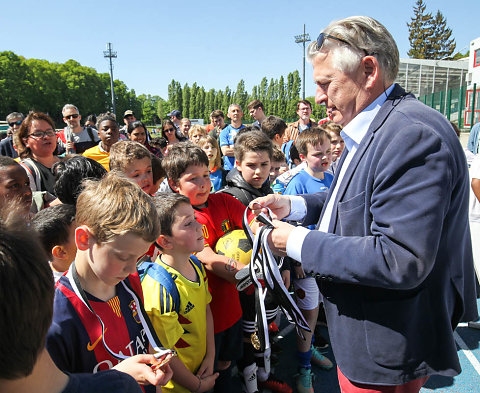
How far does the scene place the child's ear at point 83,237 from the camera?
5.23 ft

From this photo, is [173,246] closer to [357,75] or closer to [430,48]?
[357,75]

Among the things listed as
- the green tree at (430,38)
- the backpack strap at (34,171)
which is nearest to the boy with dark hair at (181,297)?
the backpack strap at (34,171)

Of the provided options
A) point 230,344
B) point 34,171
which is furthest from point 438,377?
point 34,171

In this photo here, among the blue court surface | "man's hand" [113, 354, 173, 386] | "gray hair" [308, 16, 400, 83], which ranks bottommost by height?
the blue court surface

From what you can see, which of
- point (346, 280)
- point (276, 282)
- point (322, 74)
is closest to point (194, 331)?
point (276, 282)

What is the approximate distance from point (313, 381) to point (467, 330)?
2.05 m

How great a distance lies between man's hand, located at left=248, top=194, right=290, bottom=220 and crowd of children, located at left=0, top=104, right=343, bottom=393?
0.78 ft

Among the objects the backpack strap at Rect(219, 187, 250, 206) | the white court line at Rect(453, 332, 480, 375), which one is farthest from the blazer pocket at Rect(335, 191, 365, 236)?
the white court line at Rect(453, 332, 480, 375)

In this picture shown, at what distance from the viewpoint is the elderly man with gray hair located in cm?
121

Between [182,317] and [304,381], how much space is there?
58.4 inches

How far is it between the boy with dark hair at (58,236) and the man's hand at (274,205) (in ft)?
3.34

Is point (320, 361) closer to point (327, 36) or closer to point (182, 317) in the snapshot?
point (182, 317)

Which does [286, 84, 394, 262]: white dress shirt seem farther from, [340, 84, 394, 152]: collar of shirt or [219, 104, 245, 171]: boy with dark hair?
[219, 104, 245, 171]: boy with dark hair

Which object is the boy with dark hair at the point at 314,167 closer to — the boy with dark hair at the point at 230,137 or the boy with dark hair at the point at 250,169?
the boy with dark hair at the point at 250,169
